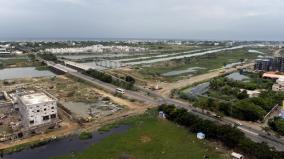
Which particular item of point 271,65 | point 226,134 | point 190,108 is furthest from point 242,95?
point 271,65

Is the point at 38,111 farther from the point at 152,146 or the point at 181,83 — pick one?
the point at 181,83

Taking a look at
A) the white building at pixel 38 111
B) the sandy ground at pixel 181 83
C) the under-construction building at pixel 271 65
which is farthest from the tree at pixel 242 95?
the under-construction building at pixel 271 65

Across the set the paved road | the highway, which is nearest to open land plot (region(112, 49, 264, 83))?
the highway

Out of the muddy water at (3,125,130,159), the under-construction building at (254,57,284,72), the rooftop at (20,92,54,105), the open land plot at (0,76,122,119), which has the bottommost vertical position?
the muddy water at (3,125,130,159)

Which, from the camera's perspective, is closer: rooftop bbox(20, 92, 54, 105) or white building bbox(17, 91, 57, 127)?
white building bbox(17, 91, 57, 127)

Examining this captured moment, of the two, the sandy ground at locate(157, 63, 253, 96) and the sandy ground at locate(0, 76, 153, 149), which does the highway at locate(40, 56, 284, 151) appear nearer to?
the sandy ground at locate(157, 63, 253, 96)

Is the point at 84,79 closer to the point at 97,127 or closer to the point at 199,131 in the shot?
the point at 97,127

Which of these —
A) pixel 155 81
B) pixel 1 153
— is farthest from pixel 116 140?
pixel 155 81
